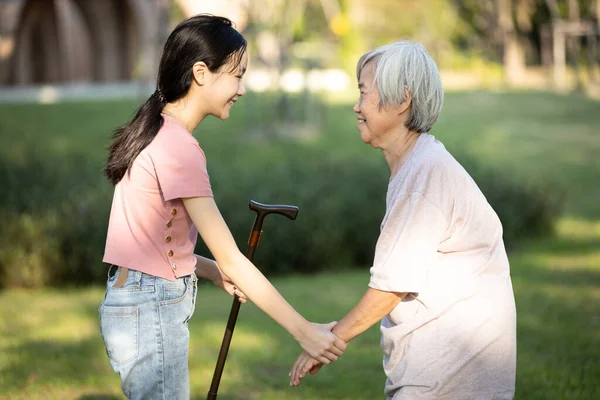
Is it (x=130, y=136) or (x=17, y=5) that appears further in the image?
(x=17, y=5)

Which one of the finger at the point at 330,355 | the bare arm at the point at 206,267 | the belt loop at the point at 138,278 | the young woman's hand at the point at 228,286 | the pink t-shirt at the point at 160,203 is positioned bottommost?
the finger at the point at 330,355

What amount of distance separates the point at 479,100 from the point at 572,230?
14.9m

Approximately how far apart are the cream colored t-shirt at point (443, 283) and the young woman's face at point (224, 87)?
24.3 inches

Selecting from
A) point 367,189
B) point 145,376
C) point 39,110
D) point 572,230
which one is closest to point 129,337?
point 145,376

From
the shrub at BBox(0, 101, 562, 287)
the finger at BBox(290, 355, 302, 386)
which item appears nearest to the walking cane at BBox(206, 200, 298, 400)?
the finger at BBox(290, 355, 302, 386)

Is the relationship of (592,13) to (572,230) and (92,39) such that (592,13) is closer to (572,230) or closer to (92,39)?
(92,39)

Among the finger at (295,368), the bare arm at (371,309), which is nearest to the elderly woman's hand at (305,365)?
the finger at (295,368)

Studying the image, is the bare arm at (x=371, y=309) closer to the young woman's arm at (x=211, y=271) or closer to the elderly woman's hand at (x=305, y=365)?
the elderly woman's hand at (x=305, y=365)

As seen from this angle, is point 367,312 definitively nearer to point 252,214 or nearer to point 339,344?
point 339,344

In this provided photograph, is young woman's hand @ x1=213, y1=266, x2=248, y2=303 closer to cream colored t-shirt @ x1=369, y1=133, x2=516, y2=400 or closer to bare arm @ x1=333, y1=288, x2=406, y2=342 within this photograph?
bare arm @ x1=333, y1=288, x2=406, y2=342

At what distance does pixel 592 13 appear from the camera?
1266 inches

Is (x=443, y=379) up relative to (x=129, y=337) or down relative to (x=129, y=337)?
down

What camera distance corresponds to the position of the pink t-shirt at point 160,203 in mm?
2742

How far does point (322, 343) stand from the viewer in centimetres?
288
